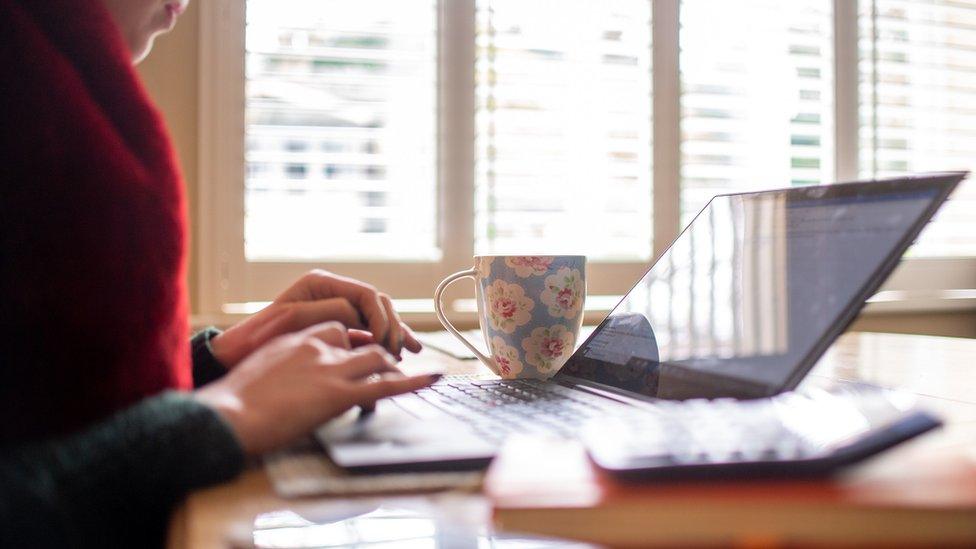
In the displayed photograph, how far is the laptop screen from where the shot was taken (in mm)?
519

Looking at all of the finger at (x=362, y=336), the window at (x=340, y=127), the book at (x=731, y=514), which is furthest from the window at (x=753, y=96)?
the book at (x=731, y=514)

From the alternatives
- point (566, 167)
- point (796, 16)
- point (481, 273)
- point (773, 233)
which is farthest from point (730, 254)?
point (796, 16)

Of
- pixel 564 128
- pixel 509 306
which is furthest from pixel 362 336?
pixel 564 128

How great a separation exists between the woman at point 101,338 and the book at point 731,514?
0.49ft

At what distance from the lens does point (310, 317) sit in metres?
0.69

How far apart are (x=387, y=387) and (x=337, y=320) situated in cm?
20

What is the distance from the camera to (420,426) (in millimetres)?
475

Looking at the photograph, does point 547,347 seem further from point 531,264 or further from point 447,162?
point 447,162

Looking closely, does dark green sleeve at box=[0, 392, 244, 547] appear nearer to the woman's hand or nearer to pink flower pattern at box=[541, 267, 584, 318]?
the woman's hand

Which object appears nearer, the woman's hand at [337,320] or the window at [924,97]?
the woman's hand at [337,320]

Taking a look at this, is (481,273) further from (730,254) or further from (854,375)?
(854,375)

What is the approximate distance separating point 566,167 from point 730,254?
4.43 ft

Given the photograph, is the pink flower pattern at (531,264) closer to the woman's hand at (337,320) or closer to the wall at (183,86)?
the woman's hand at (337,320)

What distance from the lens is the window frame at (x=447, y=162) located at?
5.71ft
